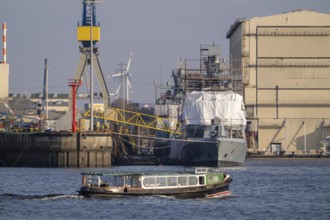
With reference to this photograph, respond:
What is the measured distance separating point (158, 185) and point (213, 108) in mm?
63404

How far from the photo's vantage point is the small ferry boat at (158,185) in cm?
7312

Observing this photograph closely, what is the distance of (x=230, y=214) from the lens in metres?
66.9

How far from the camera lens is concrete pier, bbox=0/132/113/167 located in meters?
112

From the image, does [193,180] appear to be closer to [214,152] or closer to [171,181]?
[171,181]

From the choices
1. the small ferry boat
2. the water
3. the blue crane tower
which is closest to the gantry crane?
the blue crane tower

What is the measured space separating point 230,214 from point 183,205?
5030 millimetres

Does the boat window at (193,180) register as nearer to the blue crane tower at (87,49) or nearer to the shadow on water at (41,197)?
the shadow on water at (41,197)

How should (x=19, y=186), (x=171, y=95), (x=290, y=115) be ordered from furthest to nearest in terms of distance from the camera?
1. (x=171, y=95)
2. (x=290, y=115)
3. (x=19, y=186)

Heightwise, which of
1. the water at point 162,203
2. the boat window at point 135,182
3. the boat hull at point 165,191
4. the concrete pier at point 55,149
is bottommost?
the water at point 162,203

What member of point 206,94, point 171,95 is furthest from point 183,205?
point 171,95

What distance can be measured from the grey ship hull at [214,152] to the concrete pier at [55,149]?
1461cm

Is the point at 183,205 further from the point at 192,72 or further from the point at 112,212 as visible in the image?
the point at 192,72

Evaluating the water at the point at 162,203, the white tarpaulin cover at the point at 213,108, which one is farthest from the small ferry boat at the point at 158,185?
the white tarpaulin cover at the point at 213,108

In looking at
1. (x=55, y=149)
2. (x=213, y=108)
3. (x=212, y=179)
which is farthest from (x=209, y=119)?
(x=212, y=179)
